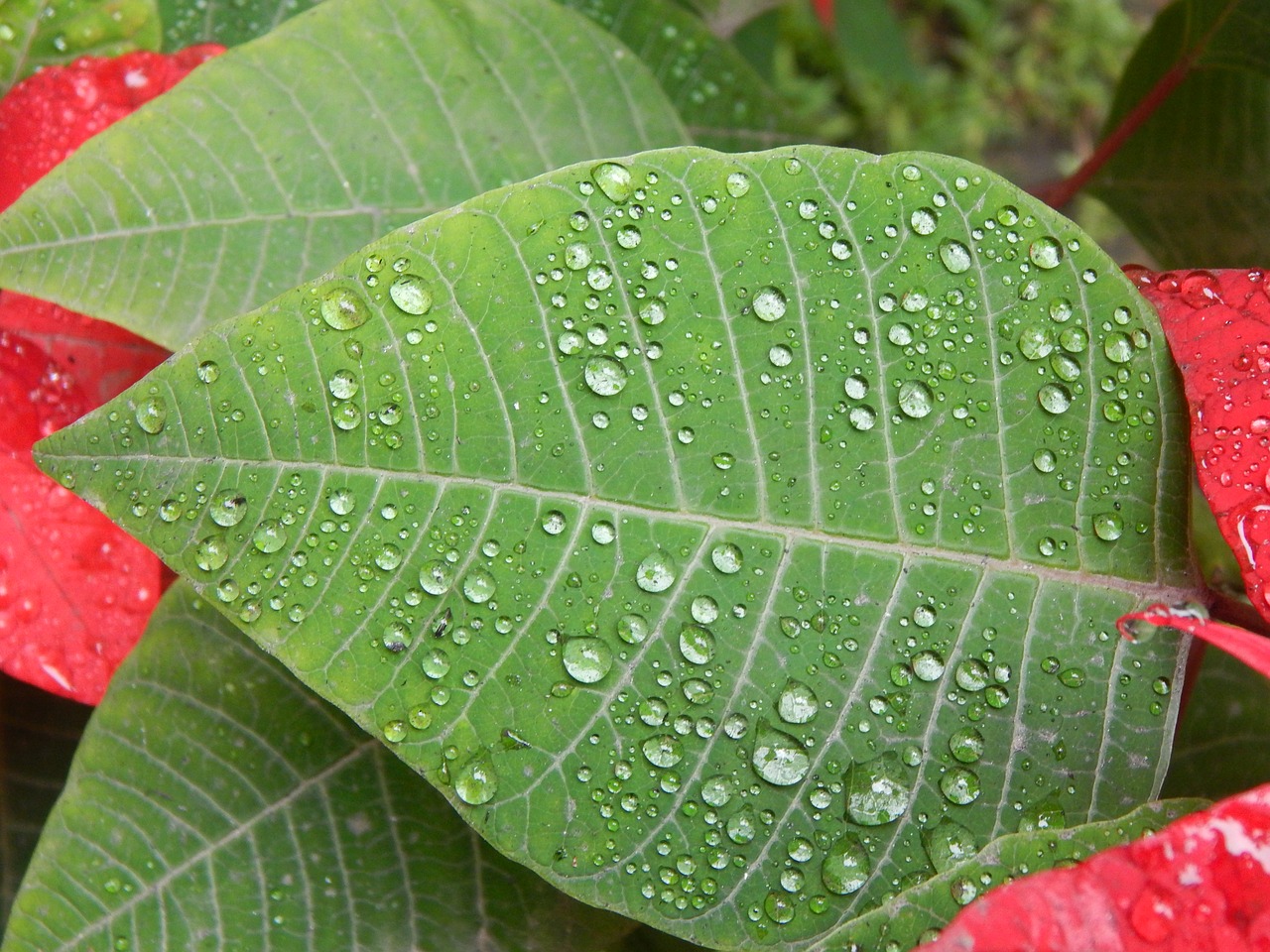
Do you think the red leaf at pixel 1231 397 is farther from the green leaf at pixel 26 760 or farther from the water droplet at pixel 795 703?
the green leaf at pixel 26 760

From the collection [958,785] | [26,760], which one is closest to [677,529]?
[958,785]

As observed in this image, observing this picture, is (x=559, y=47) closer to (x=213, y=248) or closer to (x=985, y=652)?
(x=213, y=248)

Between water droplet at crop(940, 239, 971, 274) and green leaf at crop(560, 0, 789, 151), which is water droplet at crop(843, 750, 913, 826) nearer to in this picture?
water droplet at crop(940, 239, 971, 274)

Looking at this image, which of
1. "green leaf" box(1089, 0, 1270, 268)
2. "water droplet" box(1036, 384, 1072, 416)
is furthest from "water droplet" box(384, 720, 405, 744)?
"green leaf" box(1089, 0, 1270, 268)

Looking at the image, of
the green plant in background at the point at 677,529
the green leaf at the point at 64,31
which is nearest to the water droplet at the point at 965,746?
the green plant in background at the point at 677,529

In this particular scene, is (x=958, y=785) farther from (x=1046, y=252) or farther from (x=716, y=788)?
(x=1046, y=252)

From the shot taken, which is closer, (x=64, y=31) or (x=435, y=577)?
(x=435, y=577)
